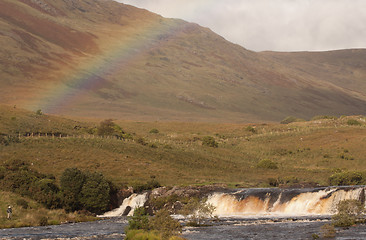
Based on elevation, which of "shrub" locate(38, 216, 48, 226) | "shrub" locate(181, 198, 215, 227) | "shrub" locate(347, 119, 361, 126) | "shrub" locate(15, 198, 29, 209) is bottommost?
"shrub" locate(38, 216, 48, 226)

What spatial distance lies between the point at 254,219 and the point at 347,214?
28.7ft

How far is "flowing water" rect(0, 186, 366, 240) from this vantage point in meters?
35.7

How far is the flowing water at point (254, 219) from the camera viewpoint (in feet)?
117

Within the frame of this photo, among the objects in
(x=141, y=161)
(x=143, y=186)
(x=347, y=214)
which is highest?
(x=141, y=161)

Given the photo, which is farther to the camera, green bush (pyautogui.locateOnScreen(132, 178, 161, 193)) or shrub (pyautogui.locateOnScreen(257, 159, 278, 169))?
shrub (pyautogui.locateOnScreen(257, 159, 278, 169))

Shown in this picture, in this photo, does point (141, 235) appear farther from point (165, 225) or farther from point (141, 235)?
point (165, 225)

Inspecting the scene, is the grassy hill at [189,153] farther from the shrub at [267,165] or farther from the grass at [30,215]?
the grass at [30,215]

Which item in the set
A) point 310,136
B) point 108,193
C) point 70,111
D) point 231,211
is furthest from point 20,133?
point 70,111

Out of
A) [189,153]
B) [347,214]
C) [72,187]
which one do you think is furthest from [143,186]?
[189,153]

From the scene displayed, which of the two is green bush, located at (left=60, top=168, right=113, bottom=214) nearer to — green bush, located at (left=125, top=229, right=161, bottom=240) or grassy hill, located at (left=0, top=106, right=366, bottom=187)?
grassy hill, located at (left=0, top=106, right=366, bottom=187)

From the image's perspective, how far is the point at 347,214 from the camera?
3753cm

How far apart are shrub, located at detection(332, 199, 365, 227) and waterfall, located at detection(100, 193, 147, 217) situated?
74.5 ft

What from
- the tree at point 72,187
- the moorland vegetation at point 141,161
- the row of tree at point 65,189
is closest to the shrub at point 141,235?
the moorland vegetation at point 141,161

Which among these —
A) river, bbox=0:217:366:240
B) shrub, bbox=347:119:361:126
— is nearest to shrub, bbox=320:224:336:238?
river, bbox=0:217:366:240
